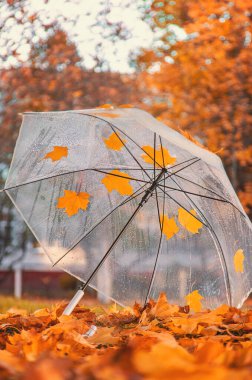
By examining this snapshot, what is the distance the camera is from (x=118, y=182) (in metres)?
3.85

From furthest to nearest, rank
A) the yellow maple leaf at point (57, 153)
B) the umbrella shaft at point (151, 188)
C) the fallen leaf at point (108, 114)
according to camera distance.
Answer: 1. the umbrella shaft at point (151, 188)
2. the yellow maple leaf at point (57, 153)
3. the fallen leaf at point (108, 114)

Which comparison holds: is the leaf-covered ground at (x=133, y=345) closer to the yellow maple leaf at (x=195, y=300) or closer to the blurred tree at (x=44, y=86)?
the yellow maple leaf at (x=195, y=300)

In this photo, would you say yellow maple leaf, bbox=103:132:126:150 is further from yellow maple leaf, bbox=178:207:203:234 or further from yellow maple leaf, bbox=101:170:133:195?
yellow maple leaf, bbox=178:207:203:234

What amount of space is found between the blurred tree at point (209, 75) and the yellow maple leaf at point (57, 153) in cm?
521

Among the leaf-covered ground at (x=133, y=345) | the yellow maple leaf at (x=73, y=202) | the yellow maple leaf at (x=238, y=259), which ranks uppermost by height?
the yellow maple leaf at (x=73, y=202)

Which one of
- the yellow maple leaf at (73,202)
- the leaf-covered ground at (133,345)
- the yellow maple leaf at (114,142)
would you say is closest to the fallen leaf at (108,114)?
the yellow maple leaf at (114,142)

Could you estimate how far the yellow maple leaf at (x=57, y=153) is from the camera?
353cm

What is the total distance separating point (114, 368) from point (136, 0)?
24.8 feet

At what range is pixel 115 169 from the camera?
3748 mm

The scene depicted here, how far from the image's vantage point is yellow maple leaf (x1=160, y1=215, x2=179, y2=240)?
3.88m

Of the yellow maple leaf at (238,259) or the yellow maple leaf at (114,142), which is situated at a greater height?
the yellow maple leaf at (114,142)

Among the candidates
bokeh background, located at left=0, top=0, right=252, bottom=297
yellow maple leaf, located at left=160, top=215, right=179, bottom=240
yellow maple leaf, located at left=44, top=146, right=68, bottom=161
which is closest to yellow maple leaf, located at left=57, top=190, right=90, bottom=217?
yellow maple leaf, located at left=44, top=146, right=68, bottom=161

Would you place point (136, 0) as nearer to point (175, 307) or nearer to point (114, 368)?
point (175, 307)

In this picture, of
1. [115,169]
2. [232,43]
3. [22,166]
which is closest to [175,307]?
[115,169]
